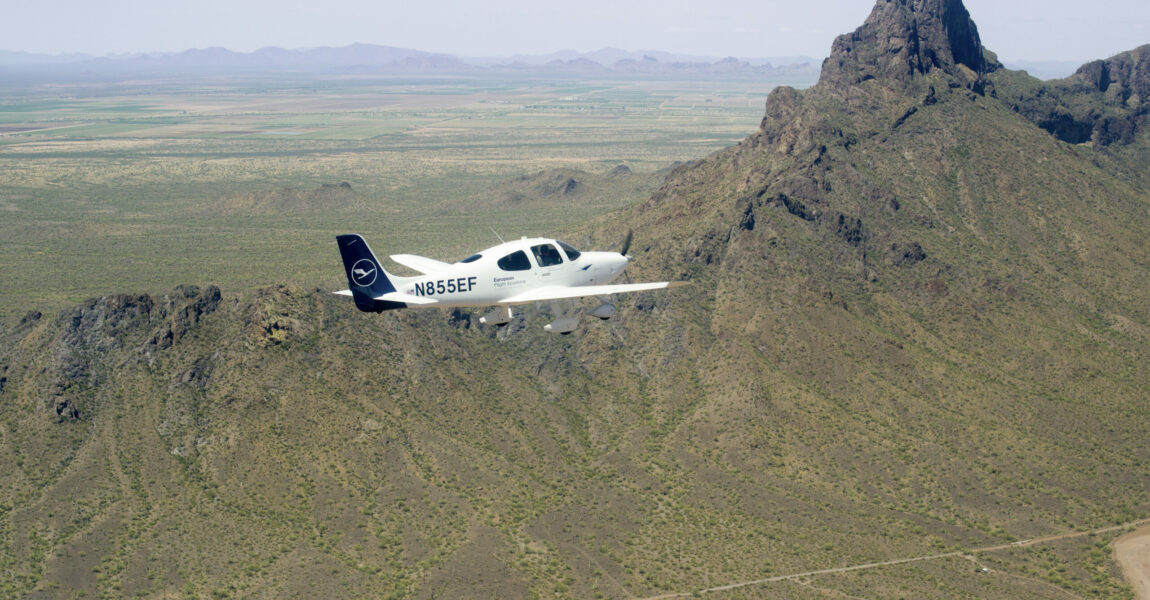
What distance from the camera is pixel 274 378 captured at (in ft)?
282

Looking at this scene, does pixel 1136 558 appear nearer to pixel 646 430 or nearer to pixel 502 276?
pixel 646 430

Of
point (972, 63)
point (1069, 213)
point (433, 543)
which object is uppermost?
point (972, 63)

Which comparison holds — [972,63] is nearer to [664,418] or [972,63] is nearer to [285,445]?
[664,418]

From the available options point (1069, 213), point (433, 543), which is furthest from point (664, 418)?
point (1069, 213)

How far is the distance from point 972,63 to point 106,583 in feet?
496

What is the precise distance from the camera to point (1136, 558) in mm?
76750

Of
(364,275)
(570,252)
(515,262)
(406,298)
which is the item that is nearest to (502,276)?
(515,262)

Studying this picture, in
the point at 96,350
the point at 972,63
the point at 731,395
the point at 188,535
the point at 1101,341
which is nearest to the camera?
the point at 188,535

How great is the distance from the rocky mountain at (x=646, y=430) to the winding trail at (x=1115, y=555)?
67 centimetres

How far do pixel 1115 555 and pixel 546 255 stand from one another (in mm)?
55636

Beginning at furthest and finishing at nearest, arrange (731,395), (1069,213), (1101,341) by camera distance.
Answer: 1. (1069,213)
2. (1101,341)
3. (731,395)

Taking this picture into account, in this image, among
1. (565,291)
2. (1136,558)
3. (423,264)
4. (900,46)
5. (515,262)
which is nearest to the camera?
(515,262)

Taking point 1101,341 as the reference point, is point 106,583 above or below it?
below

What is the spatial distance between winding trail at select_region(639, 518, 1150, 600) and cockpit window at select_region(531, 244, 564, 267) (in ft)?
91.6
